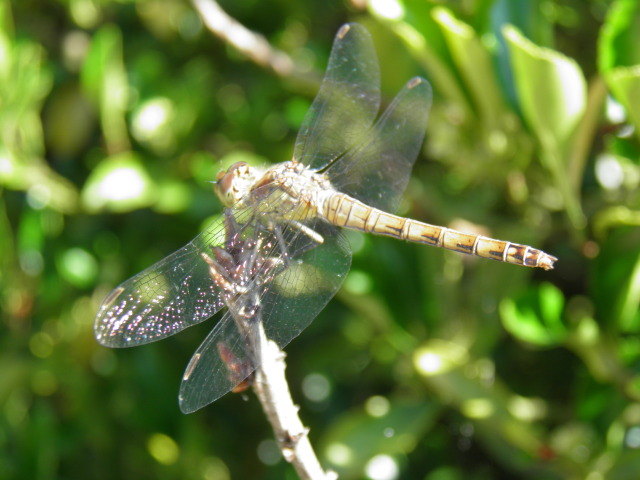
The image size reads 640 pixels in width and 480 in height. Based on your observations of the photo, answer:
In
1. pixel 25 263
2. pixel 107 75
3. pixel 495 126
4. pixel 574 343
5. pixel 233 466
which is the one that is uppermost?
pixel 495 126

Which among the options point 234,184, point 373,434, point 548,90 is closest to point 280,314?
point 234,184

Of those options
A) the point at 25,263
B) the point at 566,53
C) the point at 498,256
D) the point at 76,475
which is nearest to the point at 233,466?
the point at 76,475

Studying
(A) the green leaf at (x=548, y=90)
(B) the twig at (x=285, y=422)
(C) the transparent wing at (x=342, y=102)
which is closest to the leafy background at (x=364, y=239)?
(A) the green leaf at (x=548, y=90)

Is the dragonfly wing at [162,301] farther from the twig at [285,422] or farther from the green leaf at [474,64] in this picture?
the green leaf at [474,64]

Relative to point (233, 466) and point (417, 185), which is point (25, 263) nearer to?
point (233, 466)

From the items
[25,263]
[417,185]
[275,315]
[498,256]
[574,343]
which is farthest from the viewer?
[25,263]

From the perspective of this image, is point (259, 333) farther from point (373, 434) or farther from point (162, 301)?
point (373, 434)
